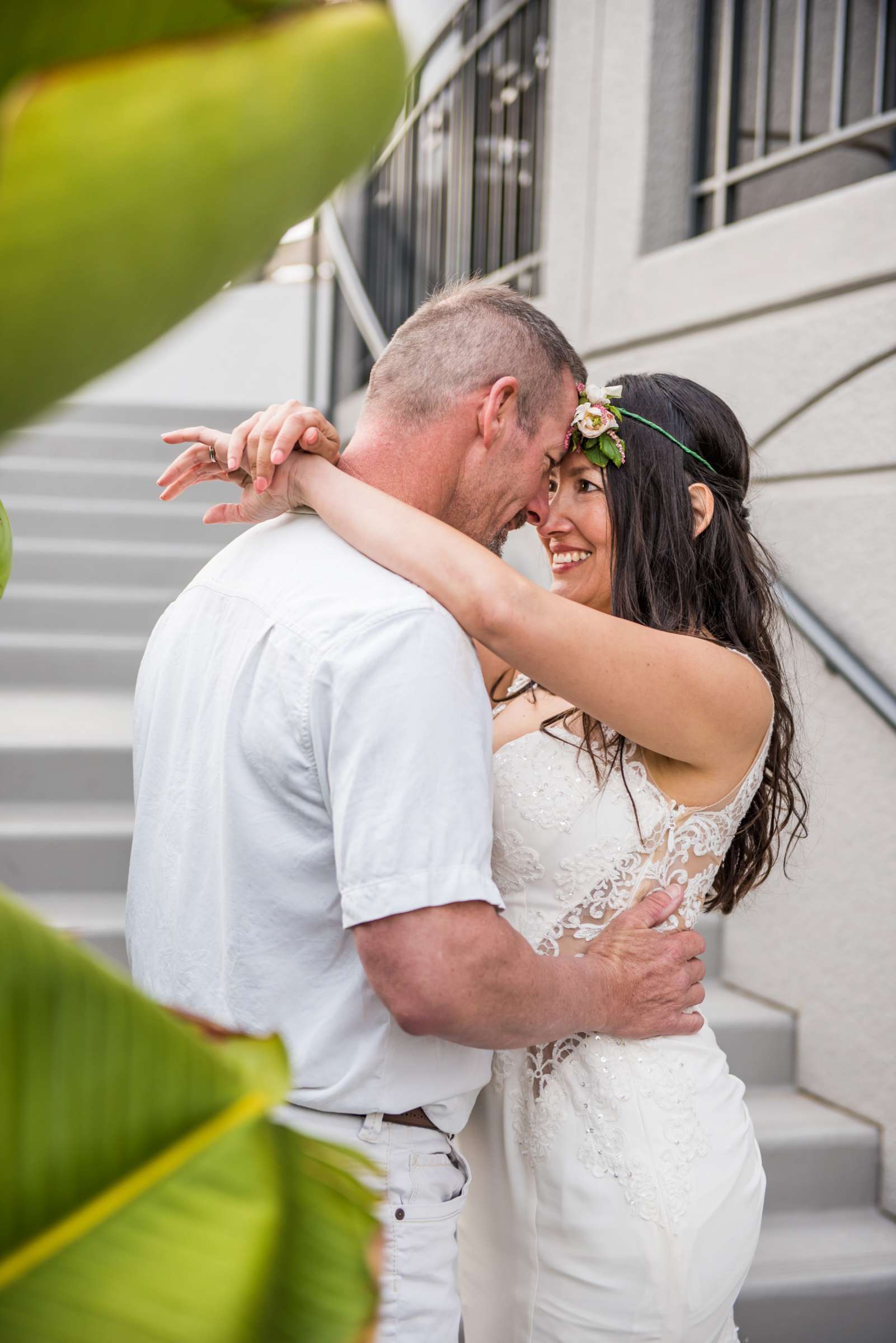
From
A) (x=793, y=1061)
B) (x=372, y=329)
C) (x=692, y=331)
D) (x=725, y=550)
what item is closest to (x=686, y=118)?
(x=692, y=331)

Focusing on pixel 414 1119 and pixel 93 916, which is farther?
pixel 93 916

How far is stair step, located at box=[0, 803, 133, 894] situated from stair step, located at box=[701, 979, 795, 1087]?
6.03 ft

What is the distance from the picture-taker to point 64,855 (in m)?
3.40

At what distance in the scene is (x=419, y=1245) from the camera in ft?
4.68

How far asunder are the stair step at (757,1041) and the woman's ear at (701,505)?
1.78 m

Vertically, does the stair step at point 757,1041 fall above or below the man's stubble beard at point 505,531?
below

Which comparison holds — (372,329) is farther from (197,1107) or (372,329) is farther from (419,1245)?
(197,1107)

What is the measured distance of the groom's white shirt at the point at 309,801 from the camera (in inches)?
47.6

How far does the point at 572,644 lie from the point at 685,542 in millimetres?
515

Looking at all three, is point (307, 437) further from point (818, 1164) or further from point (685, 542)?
point (818, 1164)

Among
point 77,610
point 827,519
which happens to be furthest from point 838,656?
point 77,610

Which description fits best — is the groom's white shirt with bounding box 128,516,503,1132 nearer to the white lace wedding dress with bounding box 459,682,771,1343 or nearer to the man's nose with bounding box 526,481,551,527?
the white lace wedding dress with bounding box 459,682,771,1343

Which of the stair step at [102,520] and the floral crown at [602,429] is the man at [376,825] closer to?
the floral crown at [602,429]

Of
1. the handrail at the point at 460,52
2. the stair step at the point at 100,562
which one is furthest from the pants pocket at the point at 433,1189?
the handrail at the point at 460,52
